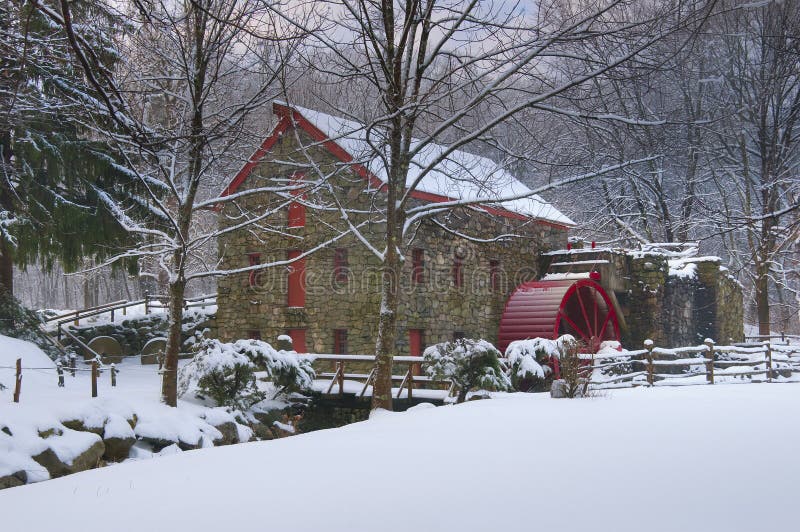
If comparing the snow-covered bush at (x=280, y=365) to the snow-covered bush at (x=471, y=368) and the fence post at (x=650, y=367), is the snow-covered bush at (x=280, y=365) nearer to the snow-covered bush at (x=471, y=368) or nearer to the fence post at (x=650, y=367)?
the snow-covered bush at (x=471, y=368)

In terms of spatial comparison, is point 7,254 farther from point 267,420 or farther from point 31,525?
point 31,525

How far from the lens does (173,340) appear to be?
10.1m

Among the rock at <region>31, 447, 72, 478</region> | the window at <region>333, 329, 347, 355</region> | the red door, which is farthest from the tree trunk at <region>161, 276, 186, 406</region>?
the red door

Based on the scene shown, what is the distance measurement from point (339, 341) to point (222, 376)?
14.9 feet

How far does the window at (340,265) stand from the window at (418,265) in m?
1.42

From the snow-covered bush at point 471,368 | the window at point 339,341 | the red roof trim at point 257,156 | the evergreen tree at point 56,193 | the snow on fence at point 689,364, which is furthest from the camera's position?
the red roof trim at point 257,156

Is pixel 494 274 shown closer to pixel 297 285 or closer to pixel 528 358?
pixel 297 285

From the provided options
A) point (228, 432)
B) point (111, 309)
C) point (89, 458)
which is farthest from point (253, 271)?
point (89, 458)

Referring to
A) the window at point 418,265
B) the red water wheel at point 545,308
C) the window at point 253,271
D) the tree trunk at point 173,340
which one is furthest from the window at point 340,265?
the tree trunk at point 173,340

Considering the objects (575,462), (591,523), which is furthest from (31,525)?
(575,462)

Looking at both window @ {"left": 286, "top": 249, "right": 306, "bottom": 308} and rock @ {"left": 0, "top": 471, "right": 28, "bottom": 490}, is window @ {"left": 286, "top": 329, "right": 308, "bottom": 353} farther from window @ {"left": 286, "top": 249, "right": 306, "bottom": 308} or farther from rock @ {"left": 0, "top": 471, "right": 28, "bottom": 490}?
rock @ {"left": 0, "top": 471, "right": 28, "bottom": 490}

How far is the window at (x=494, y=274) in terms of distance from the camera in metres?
17.6

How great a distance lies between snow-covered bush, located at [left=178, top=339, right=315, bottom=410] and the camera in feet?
37.3

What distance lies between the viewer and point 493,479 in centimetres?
465
